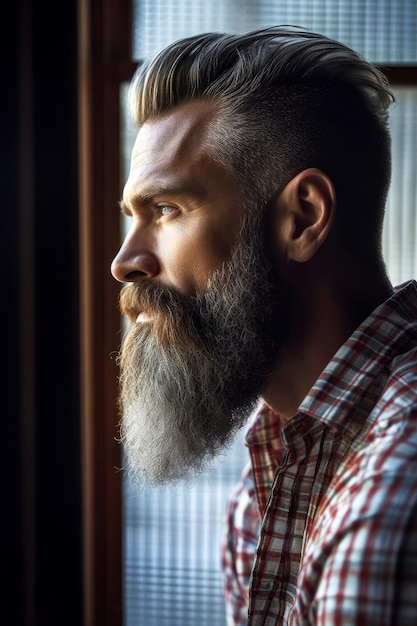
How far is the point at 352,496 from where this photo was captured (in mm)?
777

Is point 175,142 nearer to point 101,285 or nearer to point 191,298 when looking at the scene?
point 191,298

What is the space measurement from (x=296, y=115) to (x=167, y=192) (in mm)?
232

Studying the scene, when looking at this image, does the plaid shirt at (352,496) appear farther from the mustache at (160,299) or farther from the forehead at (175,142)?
the forehead at (175,142)

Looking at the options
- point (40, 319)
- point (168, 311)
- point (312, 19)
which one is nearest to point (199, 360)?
point (168, 311)

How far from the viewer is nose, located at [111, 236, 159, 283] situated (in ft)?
3.68

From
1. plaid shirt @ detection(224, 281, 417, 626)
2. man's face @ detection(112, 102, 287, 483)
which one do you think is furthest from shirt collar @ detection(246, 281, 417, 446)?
man's face @ detection(112, 102, 287, 483)

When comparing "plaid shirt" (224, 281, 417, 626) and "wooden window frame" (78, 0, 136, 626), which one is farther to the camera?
"wooden window frame" (78, 0, 136, 626)

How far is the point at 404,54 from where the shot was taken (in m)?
1.66

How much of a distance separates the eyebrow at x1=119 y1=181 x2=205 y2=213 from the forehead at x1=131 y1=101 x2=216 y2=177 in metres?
0.02

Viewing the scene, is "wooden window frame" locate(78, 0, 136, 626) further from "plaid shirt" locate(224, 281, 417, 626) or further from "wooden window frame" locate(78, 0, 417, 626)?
"plaid shirt" locate(224, 281, 417, 626)

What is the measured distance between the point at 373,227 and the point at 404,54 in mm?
733

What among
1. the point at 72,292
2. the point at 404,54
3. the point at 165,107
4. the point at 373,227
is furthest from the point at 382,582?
the point at 404,54

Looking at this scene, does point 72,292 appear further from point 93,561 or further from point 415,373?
point 415,373

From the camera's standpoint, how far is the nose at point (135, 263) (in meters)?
1.12
